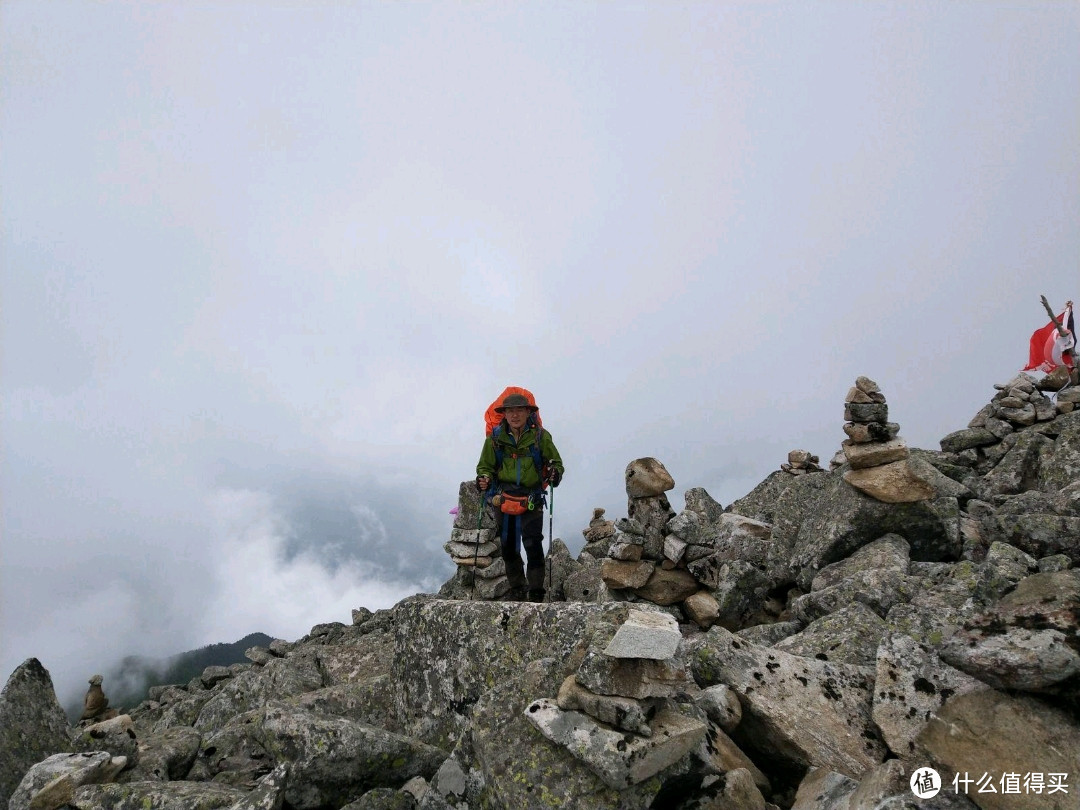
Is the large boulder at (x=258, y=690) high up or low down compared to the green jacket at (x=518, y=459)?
down

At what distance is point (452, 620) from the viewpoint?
7379 millimetres

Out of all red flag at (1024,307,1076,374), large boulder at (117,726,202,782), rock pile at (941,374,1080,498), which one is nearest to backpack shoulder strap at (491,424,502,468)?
large boulder at (117,726,202,782)

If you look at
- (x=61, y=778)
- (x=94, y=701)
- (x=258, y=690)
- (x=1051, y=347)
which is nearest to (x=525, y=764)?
(x=61, y=778)

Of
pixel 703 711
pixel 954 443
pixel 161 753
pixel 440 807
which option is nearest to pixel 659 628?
pixel 703 711

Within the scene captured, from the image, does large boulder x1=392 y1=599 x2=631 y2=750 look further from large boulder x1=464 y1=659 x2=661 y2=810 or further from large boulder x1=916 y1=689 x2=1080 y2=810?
Result: large boulder x1=916 y1=689 x2=1080 y2=810

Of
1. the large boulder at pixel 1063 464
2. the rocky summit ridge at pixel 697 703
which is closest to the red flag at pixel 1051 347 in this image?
the large boulder at pixel 1063 464

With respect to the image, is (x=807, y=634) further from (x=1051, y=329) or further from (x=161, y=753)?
(x=1051, y=329)

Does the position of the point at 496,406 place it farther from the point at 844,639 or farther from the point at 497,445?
A: the point at 844,639

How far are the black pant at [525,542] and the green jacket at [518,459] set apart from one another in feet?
2.69

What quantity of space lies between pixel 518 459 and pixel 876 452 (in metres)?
7.90

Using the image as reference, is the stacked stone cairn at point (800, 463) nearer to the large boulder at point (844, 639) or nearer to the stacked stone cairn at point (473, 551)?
the stacked stone cairn at point (473, 551)

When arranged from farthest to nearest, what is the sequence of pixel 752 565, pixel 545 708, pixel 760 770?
pixel 752 565, pixel 760 770, pixel 545 708

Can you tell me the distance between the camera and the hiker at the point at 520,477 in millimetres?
13398

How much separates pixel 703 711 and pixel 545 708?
161 cm
